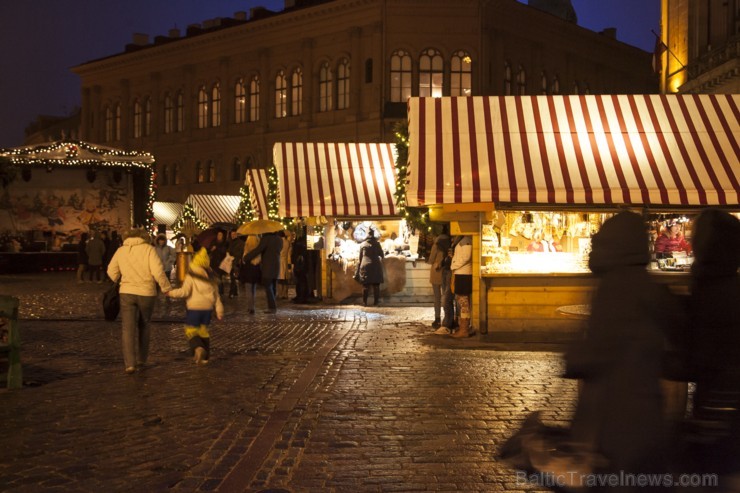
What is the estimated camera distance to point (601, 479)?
375 centimetres

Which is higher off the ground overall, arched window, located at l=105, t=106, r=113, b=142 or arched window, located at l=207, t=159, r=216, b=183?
arched window, located at l=105, t=106, r=113, b=142

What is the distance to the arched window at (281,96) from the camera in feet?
186

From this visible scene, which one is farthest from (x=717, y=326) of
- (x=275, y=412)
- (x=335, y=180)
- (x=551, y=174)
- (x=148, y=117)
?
(x=148, y=117)

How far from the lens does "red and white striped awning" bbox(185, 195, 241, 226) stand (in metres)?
41.9

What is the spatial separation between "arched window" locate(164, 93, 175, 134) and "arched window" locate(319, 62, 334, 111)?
14218 millimetres

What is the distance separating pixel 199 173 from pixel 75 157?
30775 millimetres

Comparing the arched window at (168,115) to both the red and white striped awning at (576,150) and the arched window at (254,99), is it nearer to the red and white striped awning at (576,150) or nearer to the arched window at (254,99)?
the arched window at (254,99)

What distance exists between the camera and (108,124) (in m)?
68.8

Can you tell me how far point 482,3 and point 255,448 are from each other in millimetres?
46676

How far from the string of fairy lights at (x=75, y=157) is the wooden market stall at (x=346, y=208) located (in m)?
11.6

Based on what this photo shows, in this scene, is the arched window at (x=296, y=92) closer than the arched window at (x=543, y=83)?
No

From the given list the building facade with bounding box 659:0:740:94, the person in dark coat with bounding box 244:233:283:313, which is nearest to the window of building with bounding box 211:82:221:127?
the building facade with bounding box 659:0:740:94

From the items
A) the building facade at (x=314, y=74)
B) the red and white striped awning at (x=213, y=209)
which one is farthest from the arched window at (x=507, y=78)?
the red and white striped awning at (x=213, y=209)

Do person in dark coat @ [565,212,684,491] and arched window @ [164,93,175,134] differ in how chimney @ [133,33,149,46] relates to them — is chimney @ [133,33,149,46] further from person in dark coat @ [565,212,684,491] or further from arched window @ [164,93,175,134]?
person in dark coat @ [565,212,684,491]
